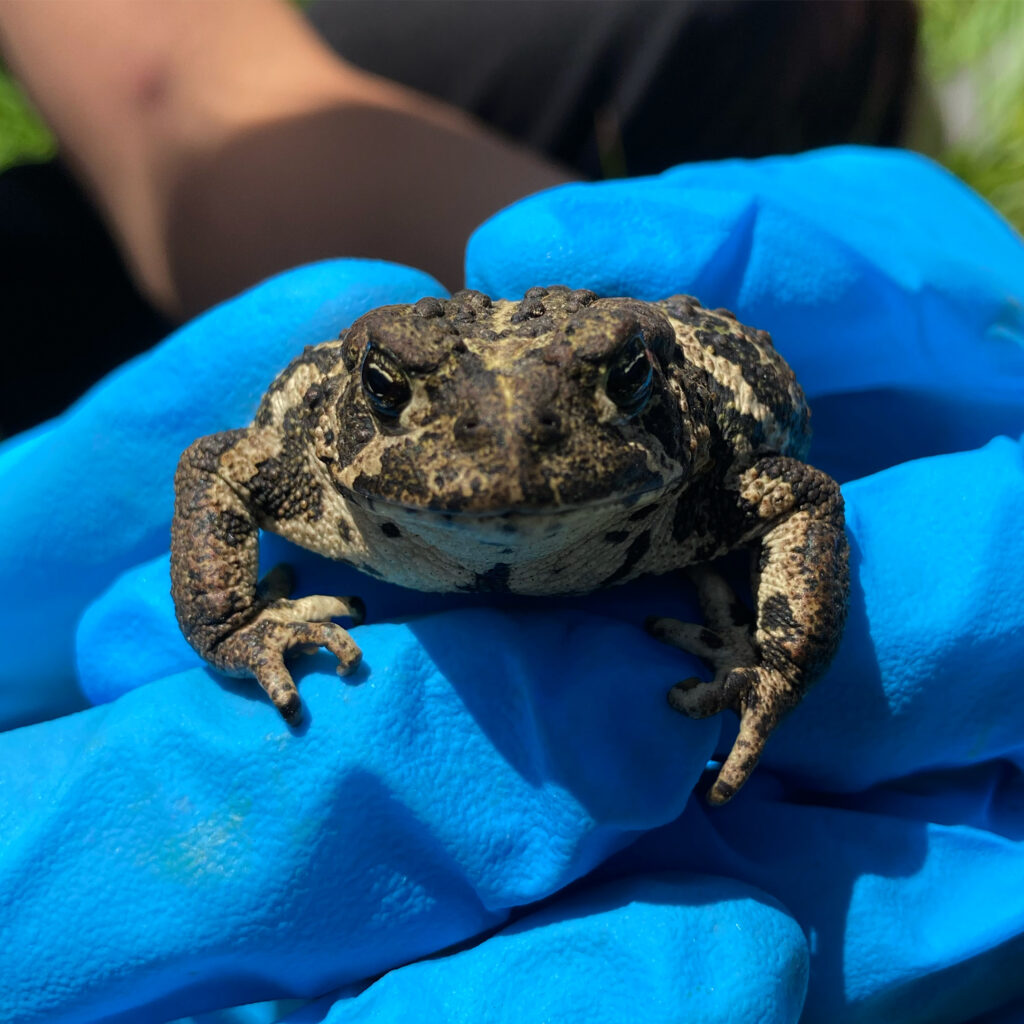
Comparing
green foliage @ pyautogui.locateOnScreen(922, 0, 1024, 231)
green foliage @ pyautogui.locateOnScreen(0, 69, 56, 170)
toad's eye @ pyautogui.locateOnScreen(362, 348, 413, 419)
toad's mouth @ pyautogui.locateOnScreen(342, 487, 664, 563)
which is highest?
green foliage @ pyautogui.locateOnScreen(922, 0, 1024, 231)

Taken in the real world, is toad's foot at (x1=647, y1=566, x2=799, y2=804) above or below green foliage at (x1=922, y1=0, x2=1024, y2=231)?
below

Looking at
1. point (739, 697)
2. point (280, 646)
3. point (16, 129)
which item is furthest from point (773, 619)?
point (16, 129)

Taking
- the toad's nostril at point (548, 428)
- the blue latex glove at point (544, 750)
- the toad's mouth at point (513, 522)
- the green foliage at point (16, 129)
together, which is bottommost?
the green foliage at point (16, 129)

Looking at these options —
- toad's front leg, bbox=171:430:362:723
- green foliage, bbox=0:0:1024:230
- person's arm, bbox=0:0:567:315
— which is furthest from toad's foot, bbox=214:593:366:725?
green foliage, bbox=0:0:1024:230

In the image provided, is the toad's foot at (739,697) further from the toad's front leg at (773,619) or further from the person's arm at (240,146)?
the person's arm at (240,146)

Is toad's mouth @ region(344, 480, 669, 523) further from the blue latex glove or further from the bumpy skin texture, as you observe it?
the blue latex glove

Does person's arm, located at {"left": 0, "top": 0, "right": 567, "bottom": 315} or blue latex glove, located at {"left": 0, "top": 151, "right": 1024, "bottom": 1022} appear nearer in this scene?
blue latex glove, located at {"left": 0, "top": 151, "right": 1024, "bottom": 1022}

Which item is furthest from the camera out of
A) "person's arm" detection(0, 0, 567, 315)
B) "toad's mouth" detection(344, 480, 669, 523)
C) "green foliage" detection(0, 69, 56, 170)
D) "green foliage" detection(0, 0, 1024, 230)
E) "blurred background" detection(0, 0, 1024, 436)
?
"green foliage" detection(0, 69, 56, 170)

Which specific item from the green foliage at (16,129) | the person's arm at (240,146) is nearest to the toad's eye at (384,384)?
the person's arm at (240,146)
